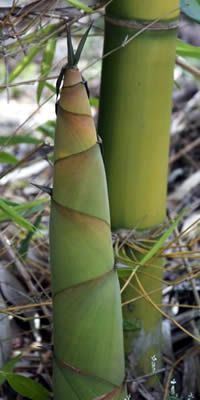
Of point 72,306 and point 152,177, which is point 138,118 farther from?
point 72,306

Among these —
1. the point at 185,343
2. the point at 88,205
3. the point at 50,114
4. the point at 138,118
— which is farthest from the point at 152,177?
the point at 50,114

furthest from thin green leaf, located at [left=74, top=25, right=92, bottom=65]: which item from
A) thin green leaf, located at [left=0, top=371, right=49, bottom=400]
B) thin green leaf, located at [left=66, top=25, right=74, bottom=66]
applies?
thin green leaf, located at [left=0, top=371, right=49, bottom=400]

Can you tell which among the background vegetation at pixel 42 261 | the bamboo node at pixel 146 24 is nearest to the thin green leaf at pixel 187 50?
the background vegetation at pixel 42 261

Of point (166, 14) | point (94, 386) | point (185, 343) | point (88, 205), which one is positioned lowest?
point (185, 343)

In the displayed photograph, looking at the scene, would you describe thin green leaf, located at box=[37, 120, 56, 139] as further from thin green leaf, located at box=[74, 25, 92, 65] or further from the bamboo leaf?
thin green leaf, located at box=[74, 25, 92, 65]

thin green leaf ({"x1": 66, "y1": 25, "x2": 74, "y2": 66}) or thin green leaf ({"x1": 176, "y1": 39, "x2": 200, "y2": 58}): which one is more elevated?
thin green leaf ({"x1": 66, "y1": 25, "x2": 74, "y2": 66})

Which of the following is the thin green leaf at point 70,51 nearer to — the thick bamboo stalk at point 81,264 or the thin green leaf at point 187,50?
the thick bamboo stalk at point 81,264
